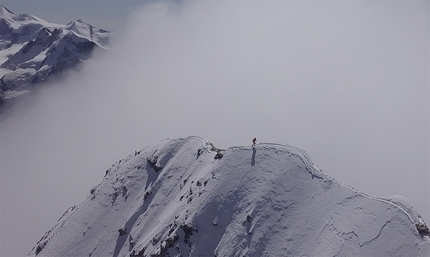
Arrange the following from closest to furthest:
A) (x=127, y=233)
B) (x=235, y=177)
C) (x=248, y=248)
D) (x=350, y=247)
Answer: (x=350, y=247) < (x=248, y=248) < (x=235, y=177) < (x=127, y=233)

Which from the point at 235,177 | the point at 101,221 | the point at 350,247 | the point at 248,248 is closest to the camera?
the point at 350,247

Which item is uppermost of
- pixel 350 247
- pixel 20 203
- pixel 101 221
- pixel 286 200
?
pixel 286 200

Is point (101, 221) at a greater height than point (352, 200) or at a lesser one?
lesser

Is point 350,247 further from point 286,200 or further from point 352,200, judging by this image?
point 286,200

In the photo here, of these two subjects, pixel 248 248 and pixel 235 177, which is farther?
pixel 235 177

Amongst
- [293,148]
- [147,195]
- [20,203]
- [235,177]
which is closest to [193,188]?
[235,177]

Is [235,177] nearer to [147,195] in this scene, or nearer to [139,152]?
[147,195]
